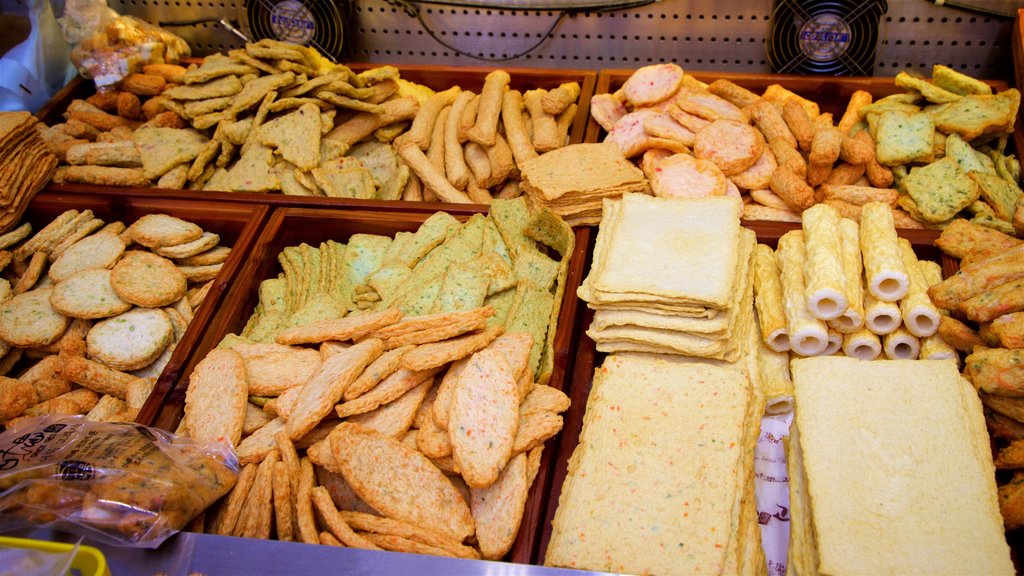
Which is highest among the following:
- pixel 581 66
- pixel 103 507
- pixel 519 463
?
pixel 581 66

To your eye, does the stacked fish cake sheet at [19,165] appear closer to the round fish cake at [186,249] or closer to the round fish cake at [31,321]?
the round fish cake at [31,321]

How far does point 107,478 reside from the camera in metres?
1.51

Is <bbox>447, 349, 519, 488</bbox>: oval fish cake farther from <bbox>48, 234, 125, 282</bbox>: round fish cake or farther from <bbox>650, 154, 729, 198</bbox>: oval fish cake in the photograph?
<bbox>48, 234, 125, 282</bbox>: round fish cake

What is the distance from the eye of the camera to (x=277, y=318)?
243cm

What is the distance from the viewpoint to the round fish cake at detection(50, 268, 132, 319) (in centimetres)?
243

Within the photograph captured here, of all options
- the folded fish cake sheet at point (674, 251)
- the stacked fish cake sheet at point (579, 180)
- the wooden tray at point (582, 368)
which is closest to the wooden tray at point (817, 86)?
the stacked fish cake sheet at point (579, 180)

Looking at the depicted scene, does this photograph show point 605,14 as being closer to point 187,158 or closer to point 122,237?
point 187,158

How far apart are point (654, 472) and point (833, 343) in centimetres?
82

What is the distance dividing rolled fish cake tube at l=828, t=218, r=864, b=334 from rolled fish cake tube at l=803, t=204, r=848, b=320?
2cm

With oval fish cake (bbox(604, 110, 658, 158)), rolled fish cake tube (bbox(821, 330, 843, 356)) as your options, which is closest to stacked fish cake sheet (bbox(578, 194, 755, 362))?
rolled fish cake tube (bbox(821, 330, 843, 356))

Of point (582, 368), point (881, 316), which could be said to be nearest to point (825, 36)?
point (881, 316)

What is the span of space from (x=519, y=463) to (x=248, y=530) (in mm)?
671

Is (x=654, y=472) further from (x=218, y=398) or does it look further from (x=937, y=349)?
(x=218, y=398)

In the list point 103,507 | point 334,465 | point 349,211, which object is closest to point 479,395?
point 334,465
